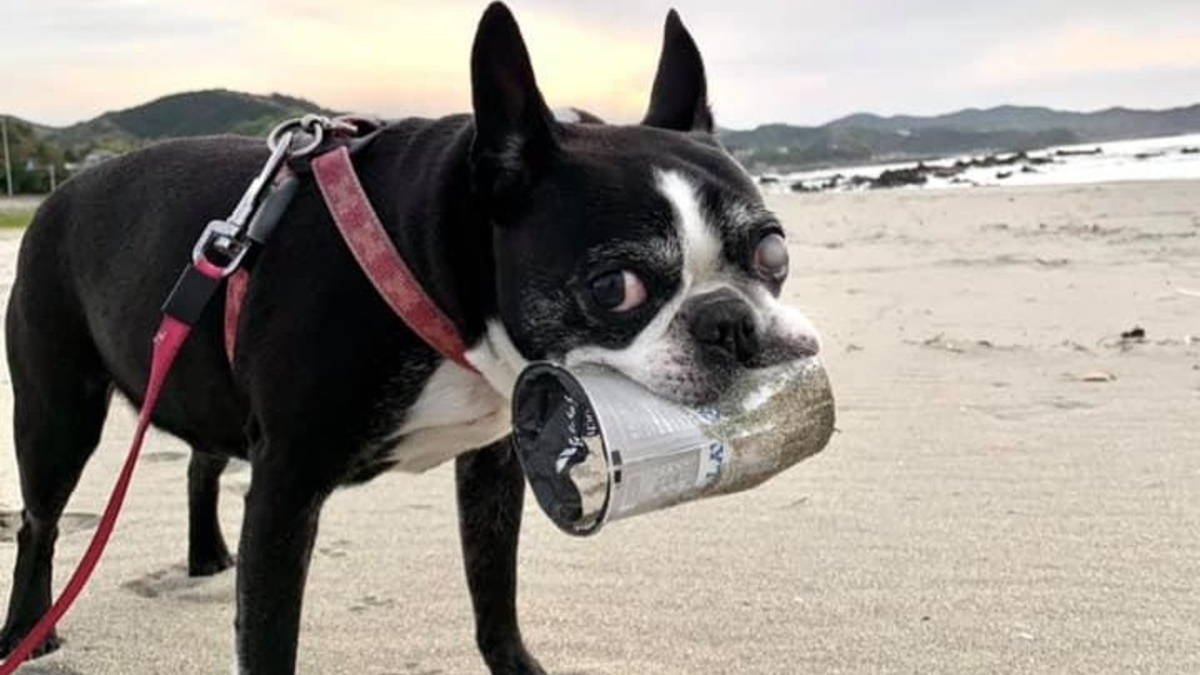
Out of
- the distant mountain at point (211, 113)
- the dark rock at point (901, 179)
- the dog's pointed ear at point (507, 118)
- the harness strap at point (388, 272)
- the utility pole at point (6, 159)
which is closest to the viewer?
the dog's pointed ear at point (507, 118)

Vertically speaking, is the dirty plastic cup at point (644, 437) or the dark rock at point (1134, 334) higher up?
the dirty plastic cup at point (644, 437)

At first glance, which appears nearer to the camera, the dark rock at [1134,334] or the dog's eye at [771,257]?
the dog's eye at [771,257]

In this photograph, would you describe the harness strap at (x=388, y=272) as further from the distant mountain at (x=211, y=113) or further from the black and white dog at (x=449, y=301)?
the distant mountain at (x=211, y=113)

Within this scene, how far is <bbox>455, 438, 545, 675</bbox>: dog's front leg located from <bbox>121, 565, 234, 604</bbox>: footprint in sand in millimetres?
991

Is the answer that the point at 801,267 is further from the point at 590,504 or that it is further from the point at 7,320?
the point at 590,504

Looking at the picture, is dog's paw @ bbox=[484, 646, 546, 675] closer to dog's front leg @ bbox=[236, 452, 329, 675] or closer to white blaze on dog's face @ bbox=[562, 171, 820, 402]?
dog's front leg @ bbox=[236, 452, 329, 675]

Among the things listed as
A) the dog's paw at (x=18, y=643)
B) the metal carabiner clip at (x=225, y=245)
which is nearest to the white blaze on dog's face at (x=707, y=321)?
the metal carabiner clip at (x=225, y=245)

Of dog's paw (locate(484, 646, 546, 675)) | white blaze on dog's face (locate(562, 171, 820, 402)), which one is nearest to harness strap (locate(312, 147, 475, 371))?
white blaze on dog's face (locate(562, 171, 820, 402))

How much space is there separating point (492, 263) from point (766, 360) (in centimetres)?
60

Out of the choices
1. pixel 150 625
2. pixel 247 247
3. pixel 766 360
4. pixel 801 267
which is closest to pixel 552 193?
pixel 766 360

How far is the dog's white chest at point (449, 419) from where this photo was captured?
3.02 m

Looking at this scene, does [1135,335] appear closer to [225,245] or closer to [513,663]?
[513,663]

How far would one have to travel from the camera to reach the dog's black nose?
8.25 ft

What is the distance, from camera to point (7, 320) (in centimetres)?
413
